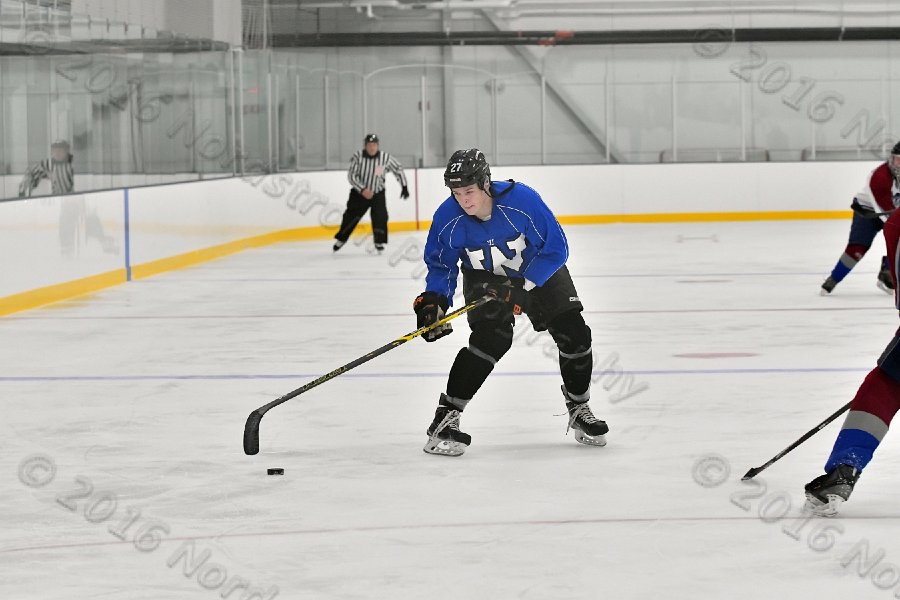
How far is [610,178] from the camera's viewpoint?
57.3ft

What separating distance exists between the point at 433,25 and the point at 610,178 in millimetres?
3016

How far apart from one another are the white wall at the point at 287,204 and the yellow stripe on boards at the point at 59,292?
0.14 ft

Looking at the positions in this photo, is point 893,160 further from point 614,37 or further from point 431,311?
point 614,37

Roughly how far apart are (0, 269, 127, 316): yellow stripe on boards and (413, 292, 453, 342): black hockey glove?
4.75m

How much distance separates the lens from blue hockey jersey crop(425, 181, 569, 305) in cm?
449

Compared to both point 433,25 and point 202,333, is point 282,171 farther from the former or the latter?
point 202,333

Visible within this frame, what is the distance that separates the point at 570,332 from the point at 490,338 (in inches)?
9.6

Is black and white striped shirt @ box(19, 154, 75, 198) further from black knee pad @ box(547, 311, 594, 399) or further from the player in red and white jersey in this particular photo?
black knee pad @ box(547, 311, 594, 399)

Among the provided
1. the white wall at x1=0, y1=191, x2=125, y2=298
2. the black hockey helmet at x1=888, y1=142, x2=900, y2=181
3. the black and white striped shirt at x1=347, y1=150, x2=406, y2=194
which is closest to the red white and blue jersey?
the black hockey helmet at x1=888, y1=142, x2=900, y2=181

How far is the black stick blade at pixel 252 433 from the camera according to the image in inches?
173

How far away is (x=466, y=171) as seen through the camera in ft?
14.2

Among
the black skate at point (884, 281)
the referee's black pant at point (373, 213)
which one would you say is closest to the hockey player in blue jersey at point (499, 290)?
the black skate at point (884, 281)

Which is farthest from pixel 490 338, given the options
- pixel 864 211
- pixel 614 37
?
pixel 614 37

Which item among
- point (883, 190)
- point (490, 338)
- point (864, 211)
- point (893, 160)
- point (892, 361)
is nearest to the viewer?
point (892, 361)
